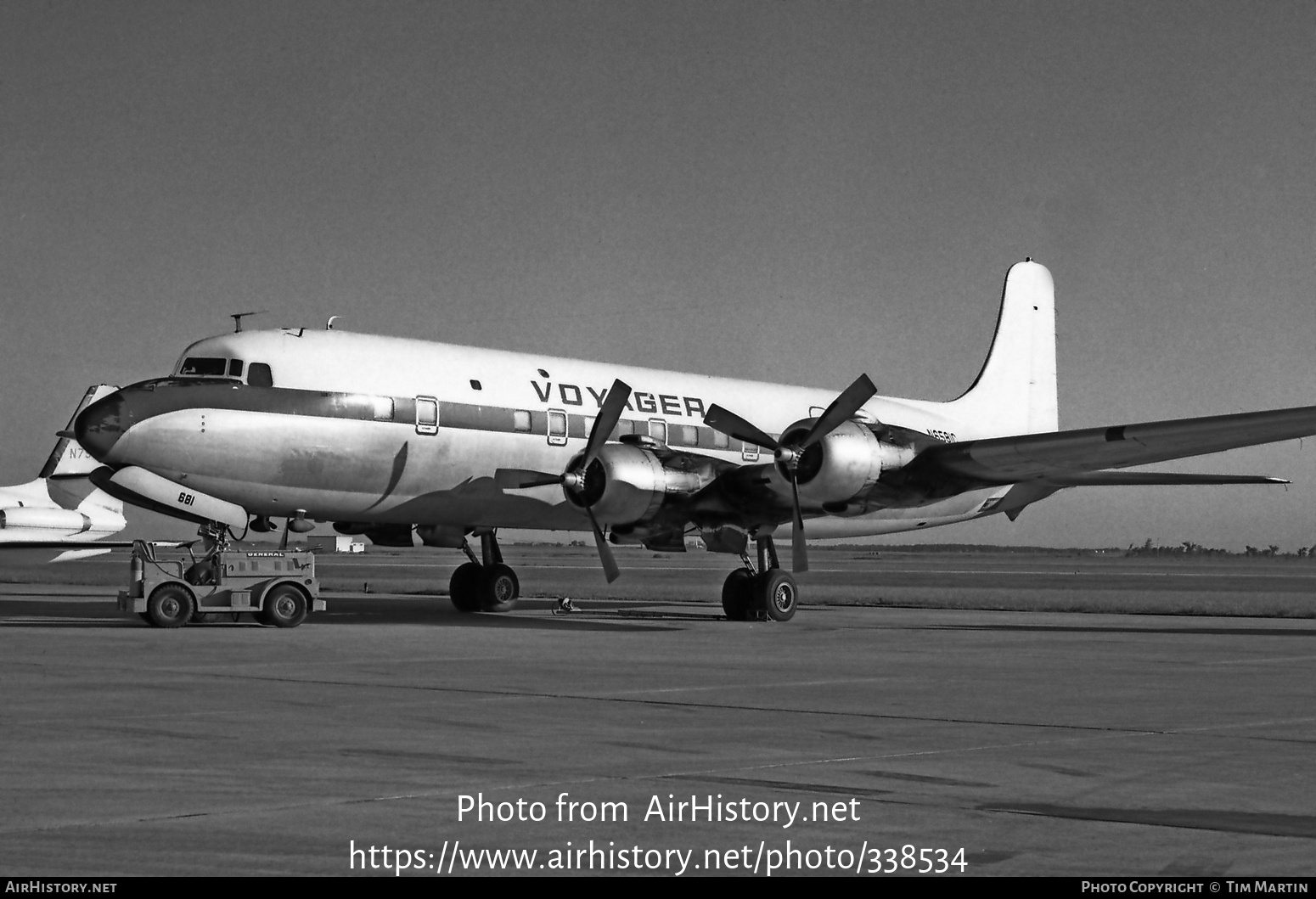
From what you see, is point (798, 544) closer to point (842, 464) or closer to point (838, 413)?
point (842, 464)

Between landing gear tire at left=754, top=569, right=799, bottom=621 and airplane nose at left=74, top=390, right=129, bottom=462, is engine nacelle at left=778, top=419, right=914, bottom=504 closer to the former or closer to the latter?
landing gear tire at left=754, top=569, right=799, bottom=621

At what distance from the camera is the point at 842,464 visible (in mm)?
23266

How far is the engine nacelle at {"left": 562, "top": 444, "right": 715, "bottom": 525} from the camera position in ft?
75.3

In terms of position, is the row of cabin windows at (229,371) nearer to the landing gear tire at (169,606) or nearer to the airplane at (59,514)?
the landing gear tire at (169,606)

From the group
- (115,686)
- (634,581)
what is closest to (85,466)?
(634,581)

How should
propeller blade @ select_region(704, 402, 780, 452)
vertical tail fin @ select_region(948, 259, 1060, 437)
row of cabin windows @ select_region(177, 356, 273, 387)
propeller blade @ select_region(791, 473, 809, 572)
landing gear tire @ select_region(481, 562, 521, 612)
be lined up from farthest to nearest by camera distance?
1. vertical tail fin @ select_region(948, 259, 1060, 437)
2. landing gear tire @ select_region(481, 562, 521, 612)
3. propeller blade @ select_region(704, 402, 780, 452)
4. propeller blade @ select_region(791, 473, 809, 572)
5. row of cabin windows @ select_region(177, 356, 273, 387)

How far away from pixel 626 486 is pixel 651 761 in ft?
47.1

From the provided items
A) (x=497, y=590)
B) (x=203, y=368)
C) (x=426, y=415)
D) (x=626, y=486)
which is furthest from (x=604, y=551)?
(x=203, y=368)

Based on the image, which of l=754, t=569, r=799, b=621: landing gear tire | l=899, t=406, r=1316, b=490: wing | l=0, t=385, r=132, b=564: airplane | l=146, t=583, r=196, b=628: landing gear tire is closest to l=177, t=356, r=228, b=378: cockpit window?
l=146, t=583, r=196, b=628: landing gear tire

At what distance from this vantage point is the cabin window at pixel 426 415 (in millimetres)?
23609

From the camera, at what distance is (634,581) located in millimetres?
50906

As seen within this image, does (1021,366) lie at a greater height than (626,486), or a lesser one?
greater

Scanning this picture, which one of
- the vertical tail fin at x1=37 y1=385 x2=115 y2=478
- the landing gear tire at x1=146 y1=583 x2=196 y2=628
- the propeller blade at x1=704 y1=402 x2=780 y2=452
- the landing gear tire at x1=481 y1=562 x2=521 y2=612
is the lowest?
the landing gear tire at x1=146 y1=583 x2=196 y2=628
